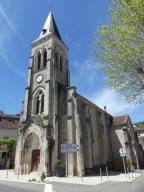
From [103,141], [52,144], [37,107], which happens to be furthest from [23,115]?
[103,141]

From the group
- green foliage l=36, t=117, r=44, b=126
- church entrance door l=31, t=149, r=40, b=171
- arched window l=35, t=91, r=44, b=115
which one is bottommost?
church entrance door l=31, t=149, r=40, b=171

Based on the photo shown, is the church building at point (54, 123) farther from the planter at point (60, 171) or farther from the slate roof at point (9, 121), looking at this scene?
the slate roof at point (9, 121)

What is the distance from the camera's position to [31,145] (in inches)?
979

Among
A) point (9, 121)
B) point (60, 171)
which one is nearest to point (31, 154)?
point (60, 171)

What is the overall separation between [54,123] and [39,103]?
5.10 metres

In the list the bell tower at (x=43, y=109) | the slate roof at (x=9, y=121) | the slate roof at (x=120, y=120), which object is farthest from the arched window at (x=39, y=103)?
the slate roof at (x=120, y=120)

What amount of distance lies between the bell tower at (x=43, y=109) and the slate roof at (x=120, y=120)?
1273 cm

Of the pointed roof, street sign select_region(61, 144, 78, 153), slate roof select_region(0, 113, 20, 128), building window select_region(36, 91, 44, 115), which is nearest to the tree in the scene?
street sign select_region(61, 144, 78, 153)

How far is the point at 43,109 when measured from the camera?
26.0 m

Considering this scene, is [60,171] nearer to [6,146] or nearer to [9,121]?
[6,146]

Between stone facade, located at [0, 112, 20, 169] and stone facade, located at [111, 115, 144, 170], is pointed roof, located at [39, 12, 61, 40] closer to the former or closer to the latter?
stone facade, located at [0, 112, 20, 169]

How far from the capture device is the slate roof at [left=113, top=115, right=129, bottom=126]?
33781mm

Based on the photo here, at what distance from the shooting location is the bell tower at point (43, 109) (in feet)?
72.8

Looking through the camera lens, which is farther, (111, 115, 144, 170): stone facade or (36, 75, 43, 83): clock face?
(111, 115, 144, 170): stone facade
